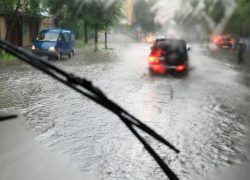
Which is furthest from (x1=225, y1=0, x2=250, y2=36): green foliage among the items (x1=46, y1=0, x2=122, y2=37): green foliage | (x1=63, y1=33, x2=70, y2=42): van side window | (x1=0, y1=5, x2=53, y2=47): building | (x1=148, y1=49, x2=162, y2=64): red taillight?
(x1=0, y1=5, x2=53, y2=47): building

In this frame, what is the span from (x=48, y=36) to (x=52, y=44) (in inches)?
41.6

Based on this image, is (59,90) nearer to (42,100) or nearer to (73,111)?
(42,100)

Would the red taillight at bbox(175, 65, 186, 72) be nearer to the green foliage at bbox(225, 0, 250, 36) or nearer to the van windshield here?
the green foliage at bbox(225, 0, 250, 36)

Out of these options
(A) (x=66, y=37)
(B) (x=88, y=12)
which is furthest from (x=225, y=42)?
(A) (x=66, y=37)

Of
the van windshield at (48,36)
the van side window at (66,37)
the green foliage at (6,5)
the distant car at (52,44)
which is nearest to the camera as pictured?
the green foliage at (6,5)

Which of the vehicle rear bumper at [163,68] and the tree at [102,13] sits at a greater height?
the tree at [102,13]

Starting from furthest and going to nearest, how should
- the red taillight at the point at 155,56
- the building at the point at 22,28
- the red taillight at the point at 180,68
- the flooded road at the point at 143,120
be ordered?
the building at the point at 22,28 → the red taillight at the point at 155,56 → the red taillight at the point at 180,68 → the flooded road at the point at 143,120

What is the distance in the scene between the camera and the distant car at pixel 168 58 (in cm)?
2130

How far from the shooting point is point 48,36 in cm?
3309

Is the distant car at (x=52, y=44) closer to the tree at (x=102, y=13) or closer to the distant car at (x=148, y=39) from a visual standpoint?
the tree at (x=102, y=13)

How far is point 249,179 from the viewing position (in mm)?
6562

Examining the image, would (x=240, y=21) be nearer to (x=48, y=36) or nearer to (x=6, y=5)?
(x=48, y=36)

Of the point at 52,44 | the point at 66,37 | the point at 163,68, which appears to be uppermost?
the point at 66,37

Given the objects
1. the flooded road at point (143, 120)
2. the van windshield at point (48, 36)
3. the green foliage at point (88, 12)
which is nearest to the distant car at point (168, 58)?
the flooded road at point (143, 120)
